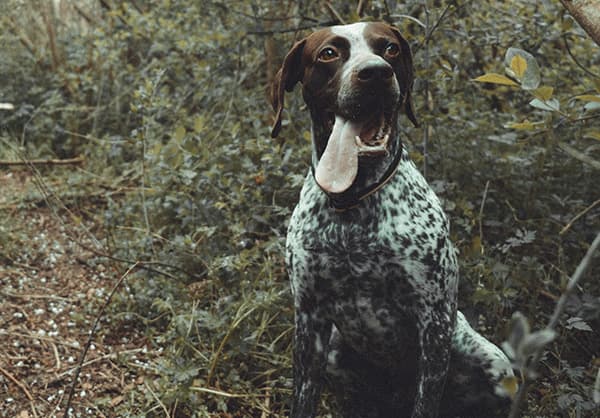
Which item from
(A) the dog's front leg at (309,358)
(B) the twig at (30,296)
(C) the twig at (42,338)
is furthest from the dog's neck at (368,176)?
(B) the twig at (30,296)

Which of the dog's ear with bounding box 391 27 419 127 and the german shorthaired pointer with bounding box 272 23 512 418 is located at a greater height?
the dog's ear with bounding box 391 27 419 127

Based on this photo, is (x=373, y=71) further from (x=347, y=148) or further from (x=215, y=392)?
(x=215, y=392)

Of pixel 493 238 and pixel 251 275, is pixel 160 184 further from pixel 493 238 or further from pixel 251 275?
pixel 493 238

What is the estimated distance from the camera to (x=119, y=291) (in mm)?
3873

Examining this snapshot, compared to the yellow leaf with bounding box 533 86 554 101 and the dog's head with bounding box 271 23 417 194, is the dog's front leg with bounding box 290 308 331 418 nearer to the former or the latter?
the dog's head with bounding box 271 23 417 194

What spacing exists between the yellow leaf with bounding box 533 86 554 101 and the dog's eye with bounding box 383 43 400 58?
59 centimetres

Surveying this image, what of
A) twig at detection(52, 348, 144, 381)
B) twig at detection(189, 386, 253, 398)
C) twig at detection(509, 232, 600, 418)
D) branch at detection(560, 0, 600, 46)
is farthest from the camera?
twig at detection(52, 348, 144, 381)

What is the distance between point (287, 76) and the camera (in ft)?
7.98

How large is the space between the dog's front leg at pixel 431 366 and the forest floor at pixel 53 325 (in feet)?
4.81

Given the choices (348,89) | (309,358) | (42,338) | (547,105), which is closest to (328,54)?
(348,89)

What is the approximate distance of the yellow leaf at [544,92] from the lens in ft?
5.80

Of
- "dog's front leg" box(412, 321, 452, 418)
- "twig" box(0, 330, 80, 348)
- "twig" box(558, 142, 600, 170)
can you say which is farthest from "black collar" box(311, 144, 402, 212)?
"twig" box(0, 330, 80, 348)

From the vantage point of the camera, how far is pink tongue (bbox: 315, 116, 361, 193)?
2.09 metres

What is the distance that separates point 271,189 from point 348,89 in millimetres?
1925
